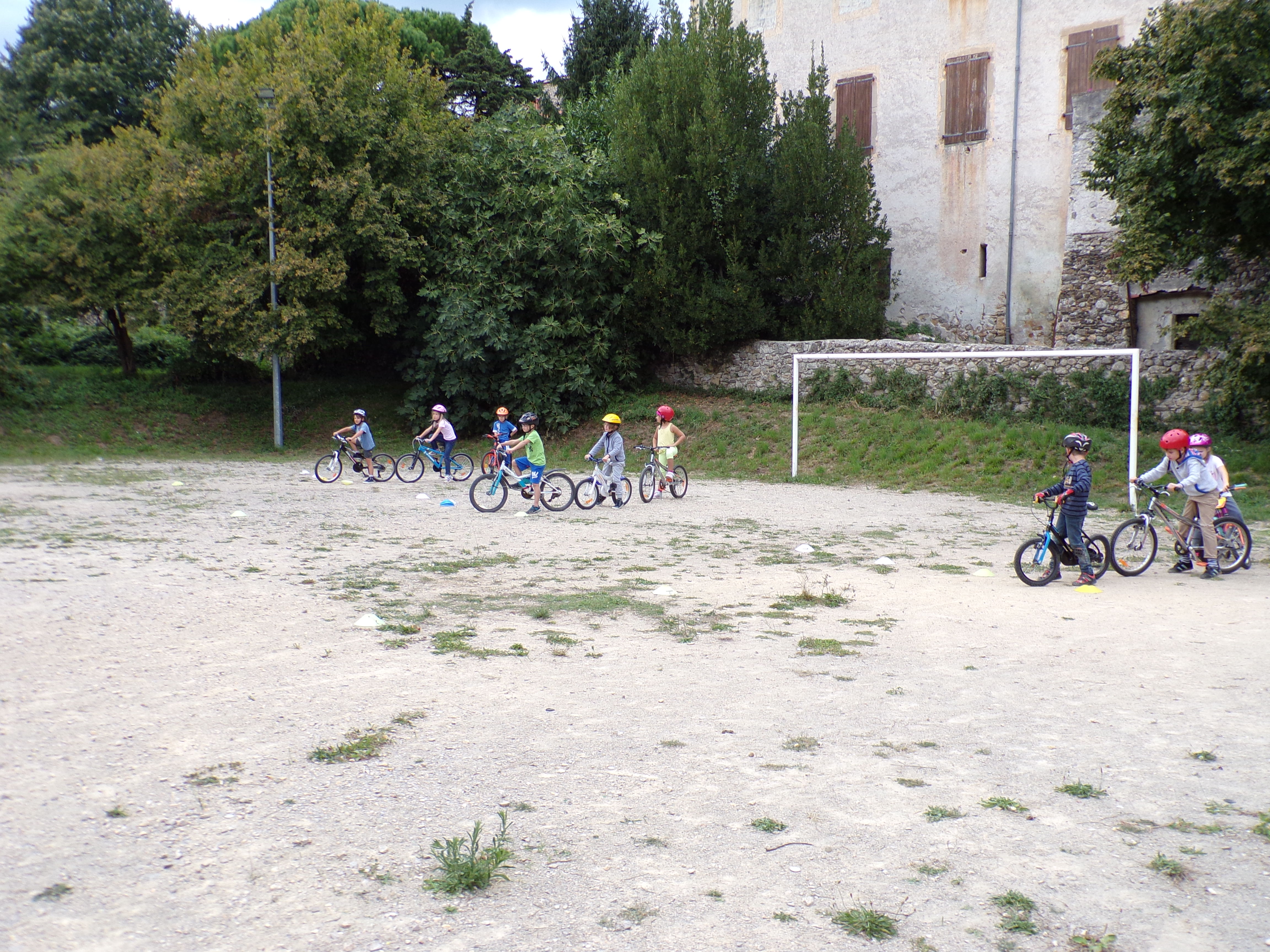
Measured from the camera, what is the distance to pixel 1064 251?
26.8 m

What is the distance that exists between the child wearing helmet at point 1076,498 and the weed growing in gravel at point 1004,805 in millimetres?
5859

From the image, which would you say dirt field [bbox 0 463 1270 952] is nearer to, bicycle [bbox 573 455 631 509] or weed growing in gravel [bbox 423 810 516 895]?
weed growing in gravel [bbox 423 810 516 895]

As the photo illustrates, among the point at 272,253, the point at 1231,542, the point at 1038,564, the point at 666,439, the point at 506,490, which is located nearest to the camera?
the point at 1038,564

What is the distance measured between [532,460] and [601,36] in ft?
91.2

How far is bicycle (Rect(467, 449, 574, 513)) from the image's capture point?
1565 cm

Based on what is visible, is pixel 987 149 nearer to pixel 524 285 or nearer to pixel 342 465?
pixel 524 285

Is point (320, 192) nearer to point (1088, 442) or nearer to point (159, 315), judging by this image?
point (159, 315)

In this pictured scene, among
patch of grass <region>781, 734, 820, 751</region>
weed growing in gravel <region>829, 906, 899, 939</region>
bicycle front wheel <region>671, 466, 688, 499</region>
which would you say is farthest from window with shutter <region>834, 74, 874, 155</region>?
weed growing in gravel <region>829, 906, 899, 939</region>

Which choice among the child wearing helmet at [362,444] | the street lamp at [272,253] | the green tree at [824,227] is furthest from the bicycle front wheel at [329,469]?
the green tree at [824,227]

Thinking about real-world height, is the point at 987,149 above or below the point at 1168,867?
above

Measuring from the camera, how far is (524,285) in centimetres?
2783

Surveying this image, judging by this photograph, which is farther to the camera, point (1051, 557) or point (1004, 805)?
point (1051, 557)

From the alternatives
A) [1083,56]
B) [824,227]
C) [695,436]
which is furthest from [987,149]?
[695,436]

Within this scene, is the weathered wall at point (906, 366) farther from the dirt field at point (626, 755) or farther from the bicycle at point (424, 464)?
the dirt field at point (626, 755)
